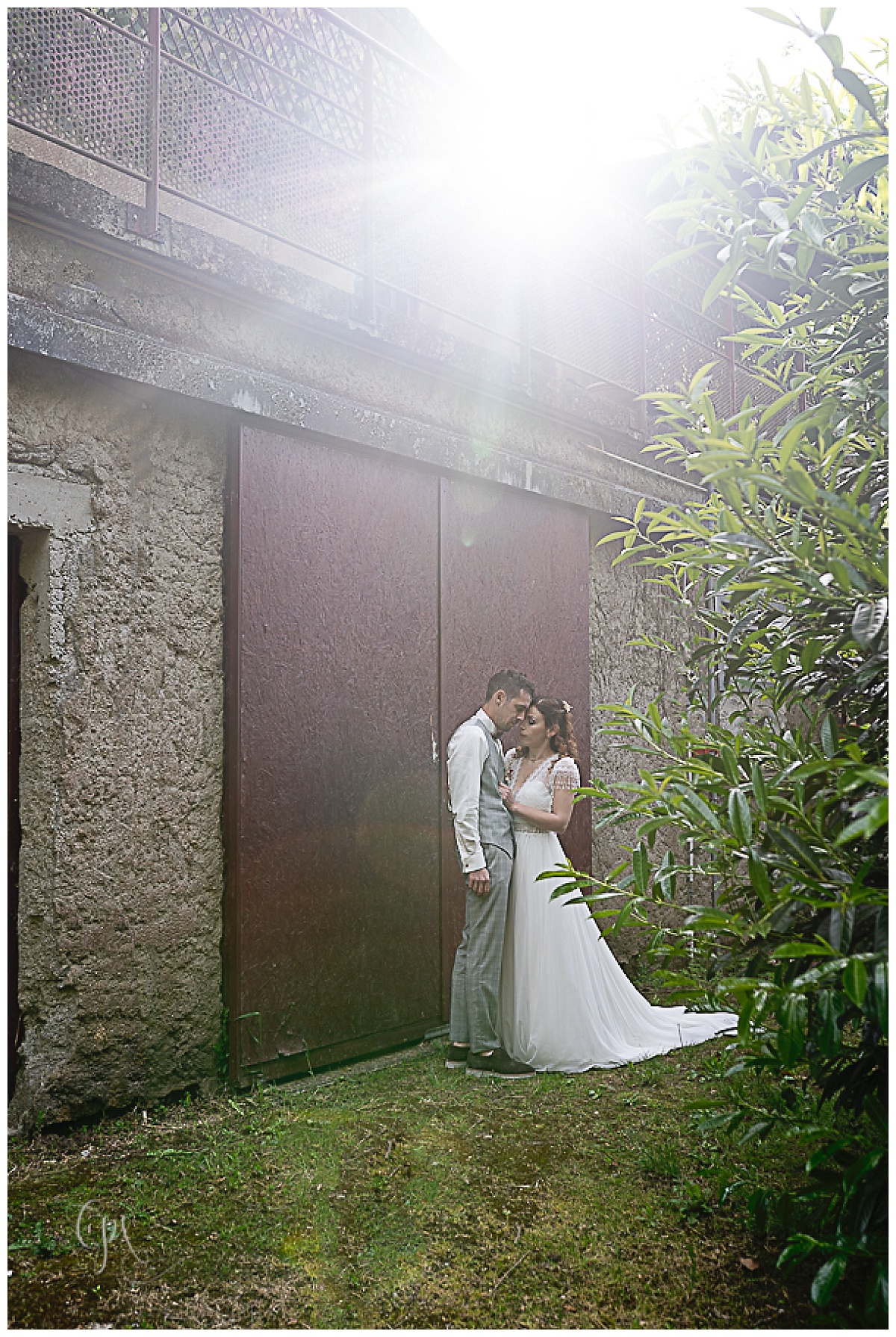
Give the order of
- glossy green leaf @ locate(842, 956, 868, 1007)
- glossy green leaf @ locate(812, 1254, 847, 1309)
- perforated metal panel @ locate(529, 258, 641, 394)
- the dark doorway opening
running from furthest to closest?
perforated metal panel @ locate(529, 258, 641, 394) < the dark doorway opening < glossy green leaf @ locate(812, 1254, 847, 1309) < glossy green leaf @ locate(842, 956, 868, 1007)

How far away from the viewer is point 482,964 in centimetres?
541

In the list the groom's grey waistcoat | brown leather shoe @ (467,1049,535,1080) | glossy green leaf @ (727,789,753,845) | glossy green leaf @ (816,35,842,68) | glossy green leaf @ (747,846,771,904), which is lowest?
brown leather shoe @ (467,1049,535,1080)

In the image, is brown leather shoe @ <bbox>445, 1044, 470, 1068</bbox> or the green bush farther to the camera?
brown leather shoe @ <bbox>445, 1044, 470, 1068</bbox>

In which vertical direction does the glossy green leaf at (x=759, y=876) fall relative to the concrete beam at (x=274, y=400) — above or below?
below

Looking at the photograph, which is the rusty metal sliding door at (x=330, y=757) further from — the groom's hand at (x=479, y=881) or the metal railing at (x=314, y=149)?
the metal railing at (x=314, y=149)

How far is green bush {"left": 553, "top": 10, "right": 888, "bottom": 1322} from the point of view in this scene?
220 cm

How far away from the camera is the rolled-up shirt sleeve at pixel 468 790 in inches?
212

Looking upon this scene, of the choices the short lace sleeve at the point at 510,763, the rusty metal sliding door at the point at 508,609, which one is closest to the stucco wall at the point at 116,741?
the rusty metal sliding door at the point at 508,609

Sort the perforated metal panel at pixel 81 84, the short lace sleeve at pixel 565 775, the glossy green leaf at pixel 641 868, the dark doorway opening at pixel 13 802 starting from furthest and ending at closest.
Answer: the short lace sleeve at pixel 565 775
the perforated metal panel at pixel 81 84
the dark doorway opening at pixel 13 802
the glossy green leaf at pixel 641 868

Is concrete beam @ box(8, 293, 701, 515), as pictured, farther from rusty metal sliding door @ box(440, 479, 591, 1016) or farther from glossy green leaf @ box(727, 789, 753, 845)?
glossy green leaf @ box(727, 789, 753, 845)

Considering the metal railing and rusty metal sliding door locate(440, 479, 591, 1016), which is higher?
the metal railing

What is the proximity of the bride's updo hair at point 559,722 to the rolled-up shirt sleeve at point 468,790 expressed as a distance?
466mm

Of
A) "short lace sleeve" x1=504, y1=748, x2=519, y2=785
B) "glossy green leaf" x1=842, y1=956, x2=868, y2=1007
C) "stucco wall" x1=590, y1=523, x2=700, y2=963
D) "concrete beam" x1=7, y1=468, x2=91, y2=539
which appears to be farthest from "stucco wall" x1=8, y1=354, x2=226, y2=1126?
"glossy green leaf" x1=842, y1=956, x2=868, y2=1007

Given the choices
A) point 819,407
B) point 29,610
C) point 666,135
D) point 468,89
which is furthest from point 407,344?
point 819,407
